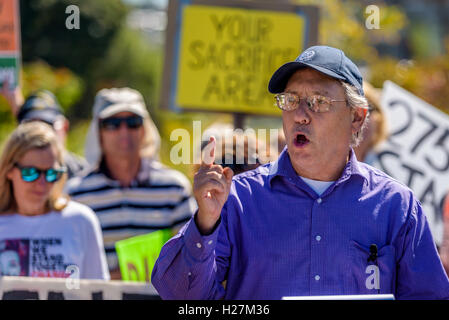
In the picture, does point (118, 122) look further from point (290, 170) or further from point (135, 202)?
point (290, 170)

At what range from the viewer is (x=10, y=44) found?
6035mm

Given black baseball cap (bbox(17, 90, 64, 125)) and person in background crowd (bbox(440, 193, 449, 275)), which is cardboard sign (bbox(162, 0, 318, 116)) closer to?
black baseball cap (bbox(17, 90, 64, 125))

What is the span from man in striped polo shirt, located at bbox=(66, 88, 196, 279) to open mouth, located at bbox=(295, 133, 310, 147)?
7.21 ft

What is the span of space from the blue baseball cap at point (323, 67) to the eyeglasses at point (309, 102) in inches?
3.0

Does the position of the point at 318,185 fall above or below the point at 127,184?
above

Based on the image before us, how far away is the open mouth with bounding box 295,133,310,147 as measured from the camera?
268cm

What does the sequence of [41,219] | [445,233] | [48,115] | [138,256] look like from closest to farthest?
[41,219], [138,256], [445,233], [48,115]

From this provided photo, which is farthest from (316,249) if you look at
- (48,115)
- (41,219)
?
(48,115)

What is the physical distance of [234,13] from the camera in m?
5.63

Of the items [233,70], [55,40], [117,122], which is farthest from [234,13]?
[55,40]

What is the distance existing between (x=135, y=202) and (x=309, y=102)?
2411 millimetres

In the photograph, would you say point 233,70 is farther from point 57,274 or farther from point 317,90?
point 317,90

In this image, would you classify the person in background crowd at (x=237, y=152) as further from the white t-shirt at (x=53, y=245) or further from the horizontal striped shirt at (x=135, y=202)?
the horizontal striped shirt at (x=135, y=202)
